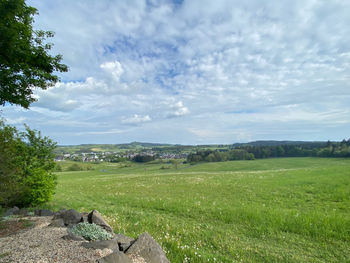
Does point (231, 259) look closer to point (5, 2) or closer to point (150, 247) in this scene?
point (150, 247)

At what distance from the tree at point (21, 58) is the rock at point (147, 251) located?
9.52 m

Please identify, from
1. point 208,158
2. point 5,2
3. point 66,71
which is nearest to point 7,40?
point 5,2

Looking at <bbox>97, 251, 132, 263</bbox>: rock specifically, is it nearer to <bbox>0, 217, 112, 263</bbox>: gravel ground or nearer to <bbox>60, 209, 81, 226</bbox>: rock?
<bbox>0, 217, 112, 263</bbox>: gravel ground

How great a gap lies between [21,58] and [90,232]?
9.38 m

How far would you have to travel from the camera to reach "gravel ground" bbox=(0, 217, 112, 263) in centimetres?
482

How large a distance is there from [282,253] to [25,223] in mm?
10713

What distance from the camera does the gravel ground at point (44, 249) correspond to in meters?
4.82

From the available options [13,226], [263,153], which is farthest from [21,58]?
[263,153]

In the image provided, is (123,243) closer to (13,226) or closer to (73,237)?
(73,237)

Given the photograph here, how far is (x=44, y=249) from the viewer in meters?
5.41

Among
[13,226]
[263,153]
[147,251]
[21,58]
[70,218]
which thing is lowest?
[263,153]

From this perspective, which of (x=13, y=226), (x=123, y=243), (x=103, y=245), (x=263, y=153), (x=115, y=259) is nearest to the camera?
(x=115, y=259)

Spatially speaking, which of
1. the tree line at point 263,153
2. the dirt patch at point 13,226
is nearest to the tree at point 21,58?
the dirt patch at point 13,226

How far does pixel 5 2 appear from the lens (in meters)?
8.42
